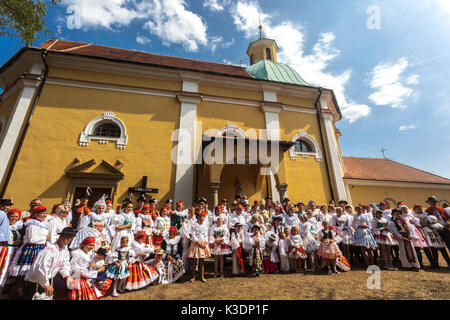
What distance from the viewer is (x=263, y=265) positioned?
5742 millimetres

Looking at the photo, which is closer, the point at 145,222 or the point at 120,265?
the point at 120,265

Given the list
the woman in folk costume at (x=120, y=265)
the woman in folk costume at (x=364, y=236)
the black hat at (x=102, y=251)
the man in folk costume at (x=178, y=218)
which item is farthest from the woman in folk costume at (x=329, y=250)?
the black hat at (x=102, y=251)

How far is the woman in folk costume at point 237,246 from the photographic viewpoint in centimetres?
539

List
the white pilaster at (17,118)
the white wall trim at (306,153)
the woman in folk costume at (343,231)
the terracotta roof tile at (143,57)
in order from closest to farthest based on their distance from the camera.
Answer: the woman in folk costume at (343,231) < the white pilaster at (17,118) < the white wall trim at (306,153) < the terracotta roof tile at (143,57)

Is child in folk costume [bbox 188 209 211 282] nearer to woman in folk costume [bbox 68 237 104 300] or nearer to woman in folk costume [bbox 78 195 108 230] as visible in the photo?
woman in folk costume [bbox 68 237 104 300]

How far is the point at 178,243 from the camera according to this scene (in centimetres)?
557

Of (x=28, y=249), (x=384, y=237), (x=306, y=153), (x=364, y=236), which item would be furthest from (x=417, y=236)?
(x=28, y=249)

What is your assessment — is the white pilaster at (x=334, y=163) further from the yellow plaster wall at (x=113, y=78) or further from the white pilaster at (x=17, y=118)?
the white pilaster at (x=17, y=118)

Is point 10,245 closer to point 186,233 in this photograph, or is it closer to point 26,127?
point 186,233

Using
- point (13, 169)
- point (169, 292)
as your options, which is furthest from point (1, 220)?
point (13, 169)

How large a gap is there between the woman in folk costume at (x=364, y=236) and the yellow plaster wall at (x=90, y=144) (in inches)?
300

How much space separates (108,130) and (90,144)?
3.70 feet

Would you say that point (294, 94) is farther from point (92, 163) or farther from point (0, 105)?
point (0, 105)
